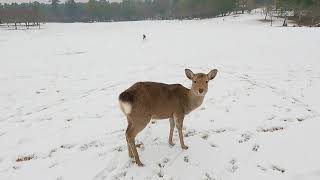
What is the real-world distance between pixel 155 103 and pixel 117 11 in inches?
5276

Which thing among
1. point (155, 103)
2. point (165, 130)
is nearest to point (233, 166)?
point (155, 103)

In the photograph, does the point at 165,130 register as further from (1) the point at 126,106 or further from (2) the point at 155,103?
(1) the point at 126,106

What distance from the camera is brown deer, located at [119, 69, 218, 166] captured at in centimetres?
681

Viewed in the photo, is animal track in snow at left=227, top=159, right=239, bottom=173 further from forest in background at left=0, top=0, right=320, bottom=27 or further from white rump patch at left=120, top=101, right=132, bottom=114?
forest in background at left=0, top=0, right=320, bottom=27

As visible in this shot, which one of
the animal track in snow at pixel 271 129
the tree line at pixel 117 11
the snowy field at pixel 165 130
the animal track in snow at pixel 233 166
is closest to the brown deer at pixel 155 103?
the snowy field at pixel 165 130

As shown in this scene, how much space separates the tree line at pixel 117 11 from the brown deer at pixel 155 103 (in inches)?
3057

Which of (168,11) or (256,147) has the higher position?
(168,11)

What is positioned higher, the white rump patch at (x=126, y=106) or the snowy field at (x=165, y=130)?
the white rump patch at (x=126, y=106)

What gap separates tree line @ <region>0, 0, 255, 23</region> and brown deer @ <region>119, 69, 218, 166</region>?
77.7 meters

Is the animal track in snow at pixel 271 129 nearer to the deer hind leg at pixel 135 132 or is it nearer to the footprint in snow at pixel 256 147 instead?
the footprint in snow at pixel 256 147

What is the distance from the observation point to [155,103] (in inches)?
282

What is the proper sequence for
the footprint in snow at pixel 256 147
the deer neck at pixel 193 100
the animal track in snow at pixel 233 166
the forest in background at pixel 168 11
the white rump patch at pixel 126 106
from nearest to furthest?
1. the white rump patch at pixel 126 106
2. the animal track in snow at pixel 233 166
3. the footprint in snow at pixel 256 147
4. the deer neck at pixel 193 100
5. the forest in background at pixel 168 11

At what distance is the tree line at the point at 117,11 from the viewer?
86375 mm

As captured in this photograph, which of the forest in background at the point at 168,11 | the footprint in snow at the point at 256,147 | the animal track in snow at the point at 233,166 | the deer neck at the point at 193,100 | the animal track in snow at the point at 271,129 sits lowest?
the animal track in snow at the point at 233,166
